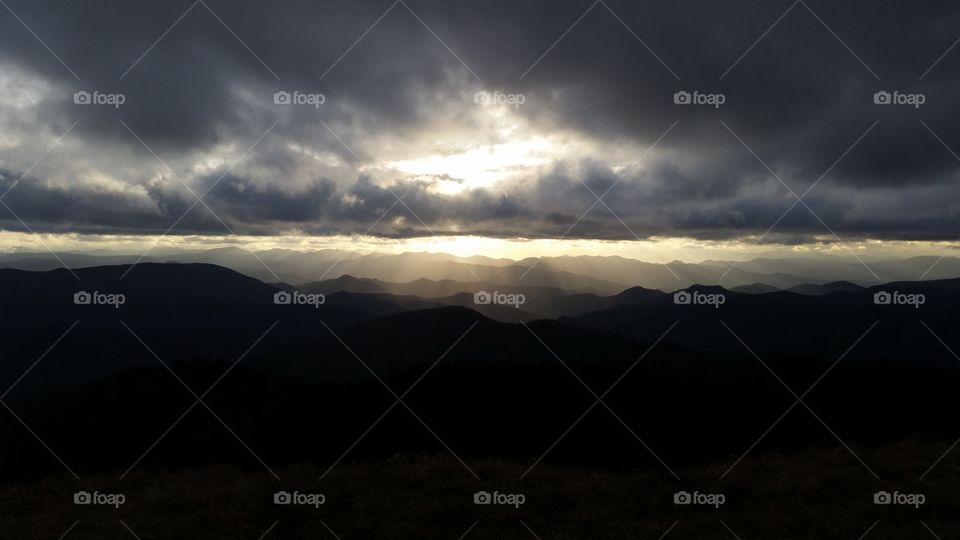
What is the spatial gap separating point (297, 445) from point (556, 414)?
29737 mm

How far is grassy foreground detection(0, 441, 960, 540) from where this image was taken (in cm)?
1491

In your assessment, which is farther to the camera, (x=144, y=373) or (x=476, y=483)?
(x=144, y=373)

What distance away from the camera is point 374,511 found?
16234mm

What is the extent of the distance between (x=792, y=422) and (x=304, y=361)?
494 ft

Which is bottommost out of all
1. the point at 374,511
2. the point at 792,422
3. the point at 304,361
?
the point at 374,511

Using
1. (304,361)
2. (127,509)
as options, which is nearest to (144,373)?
(304,361)

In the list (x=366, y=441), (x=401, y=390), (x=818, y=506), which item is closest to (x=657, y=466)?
(x=818, y=506)

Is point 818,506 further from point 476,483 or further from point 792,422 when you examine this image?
point 792,422

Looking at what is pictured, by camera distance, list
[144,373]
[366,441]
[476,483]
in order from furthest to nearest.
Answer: [144,373] → [366,441] → [476,483]

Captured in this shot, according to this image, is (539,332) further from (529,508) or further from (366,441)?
(529,508)

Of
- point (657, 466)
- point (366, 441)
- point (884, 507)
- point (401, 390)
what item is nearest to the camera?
point (884, 507)

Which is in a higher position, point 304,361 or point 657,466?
point 304,361

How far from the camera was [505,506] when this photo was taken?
54.2 ft

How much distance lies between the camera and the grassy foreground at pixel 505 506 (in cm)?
1491
